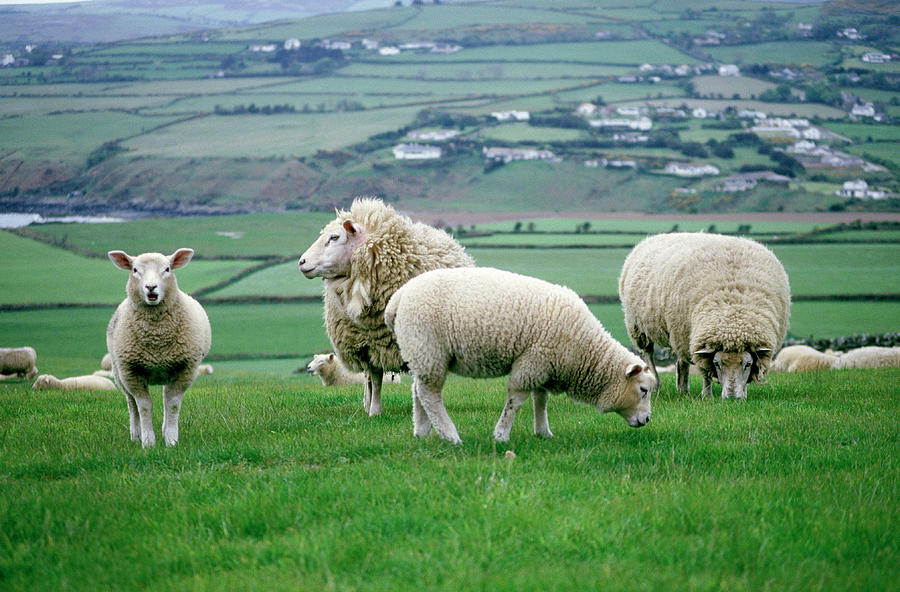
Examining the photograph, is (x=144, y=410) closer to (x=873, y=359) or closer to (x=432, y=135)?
(x=873, y=359)

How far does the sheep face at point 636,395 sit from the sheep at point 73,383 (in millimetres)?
10780

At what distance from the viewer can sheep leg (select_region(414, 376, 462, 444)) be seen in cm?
663

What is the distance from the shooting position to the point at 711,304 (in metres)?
9.80

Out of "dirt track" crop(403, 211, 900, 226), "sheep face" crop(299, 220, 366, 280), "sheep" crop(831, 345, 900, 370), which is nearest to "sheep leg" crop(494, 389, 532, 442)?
"sheep face" crop(299, 220, 366, 280)

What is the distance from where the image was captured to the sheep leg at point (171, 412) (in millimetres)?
7379

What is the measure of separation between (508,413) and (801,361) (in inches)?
526

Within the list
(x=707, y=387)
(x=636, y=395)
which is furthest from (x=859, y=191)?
(x=636, y=395)

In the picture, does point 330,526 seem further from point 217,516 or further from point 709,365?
point 709,365

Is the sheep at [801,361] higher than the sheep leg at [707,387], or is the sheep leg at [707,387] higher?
the sheep leg at [707,387]

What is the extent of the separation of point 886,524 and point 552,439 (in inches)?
110

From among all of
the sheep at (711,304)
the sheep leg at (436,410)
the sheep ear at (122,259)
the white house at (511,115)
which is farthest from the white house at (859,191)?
the sheep ear at (122,259)

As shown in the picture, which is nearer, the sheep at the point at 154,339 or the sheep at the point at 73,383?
the sheep at the point at 154,339

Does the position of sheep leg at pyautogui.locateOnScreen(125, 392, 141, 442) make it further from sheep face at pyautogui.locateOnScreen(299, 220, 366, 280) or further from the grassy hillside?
the grassy hillside

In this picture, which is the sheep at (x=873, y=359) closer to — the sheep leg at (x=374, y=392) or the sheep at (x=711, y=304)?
the sheep at (x=711, y=304)
